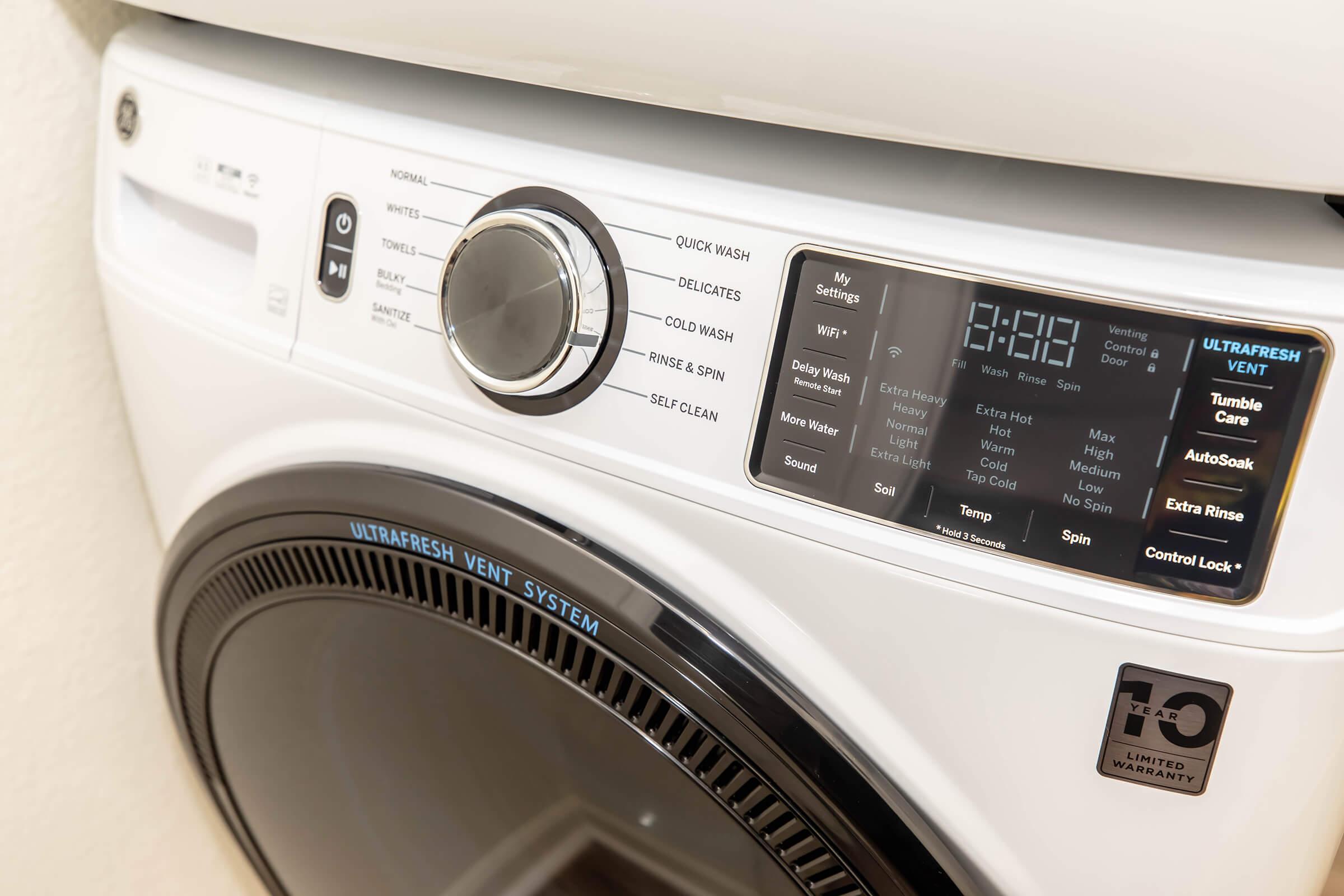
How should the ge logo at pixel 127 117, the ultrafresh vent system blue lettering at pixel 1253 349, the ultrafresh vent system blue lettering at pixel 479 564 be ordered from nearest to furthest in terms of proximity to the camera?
the ultrafresh vent system blue lettering at pixel 1253 349, the ultrafresh vent system blue lettering at pixel 479 564, the ge logo at pixel 127 117

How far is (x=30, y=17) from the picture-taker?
51 centimetres

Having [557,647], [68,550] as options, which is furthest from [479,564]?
[68,550]

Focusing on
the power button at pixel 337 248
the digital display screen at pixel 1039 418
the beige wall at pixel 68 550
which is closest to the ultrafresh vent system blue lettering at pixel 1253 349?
the digital display screen at pixel 1039 418

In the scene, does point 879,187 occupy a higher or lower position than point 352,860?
higher

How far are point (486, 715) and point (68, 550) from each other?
363mm

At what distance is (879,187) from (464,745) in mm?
311

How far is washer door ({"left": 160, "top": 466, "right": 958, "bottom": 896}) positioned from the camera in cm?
34

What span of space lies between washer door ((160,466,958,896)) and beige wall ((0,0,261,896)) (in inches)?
4.9

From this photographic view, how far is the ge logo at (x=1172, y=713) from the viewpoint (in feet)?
0.92

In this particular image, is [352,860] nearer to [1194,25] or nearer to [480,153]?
[480,153]

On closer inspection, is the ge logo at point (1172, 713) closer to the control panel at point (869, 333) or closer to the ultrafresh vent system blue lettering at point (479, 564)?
the control panel at point (869, 333)

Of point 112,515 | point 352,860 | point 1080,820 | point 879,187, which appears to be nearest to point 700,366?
point 879,187

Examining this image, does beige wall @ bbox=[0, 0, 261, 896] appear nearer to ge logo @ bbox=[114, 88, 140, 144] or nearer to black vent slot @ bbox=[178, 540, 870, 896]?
ge logo @ bbox=[114, 88, 140, 144]

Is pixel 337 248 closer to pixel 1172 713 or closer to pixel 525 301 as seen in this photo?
pixel 525 301
